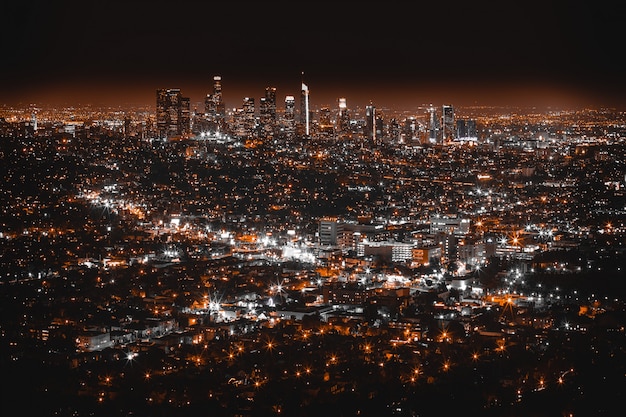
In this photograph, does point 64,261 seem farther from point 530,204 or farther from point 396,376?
point 530,204

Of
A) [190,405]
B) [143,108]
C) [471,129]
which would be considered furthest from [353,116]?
Result: [190,405]

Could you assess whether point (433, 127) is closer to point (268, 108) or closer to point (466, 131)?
point (466, 131)

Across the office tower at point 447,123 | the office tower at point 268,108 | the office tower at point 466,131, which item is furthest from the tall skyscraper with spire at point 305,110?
the office tower at point 466,131

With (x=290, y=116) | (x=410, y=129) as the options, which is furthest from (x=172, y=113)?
(x=410, y=129)

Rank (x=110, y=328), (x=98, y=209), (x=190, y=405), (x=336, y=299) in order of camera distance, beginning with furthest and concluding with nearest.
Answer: (x=98, y=209), (x=336, y=299), (x=110, y=328), (x=190, y=405)

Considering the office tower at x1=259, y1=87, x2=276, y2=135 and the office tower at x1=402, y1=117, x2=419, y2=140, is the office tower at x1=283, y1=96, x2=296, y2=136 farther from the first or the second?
the office tower at x1=402, y1=117, x2=419, y2=140

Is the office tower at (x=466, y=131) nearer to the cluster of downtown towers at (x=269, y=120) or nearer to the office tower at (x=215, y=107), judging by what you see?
the cluster of downtown towers at (x=269, y=120)

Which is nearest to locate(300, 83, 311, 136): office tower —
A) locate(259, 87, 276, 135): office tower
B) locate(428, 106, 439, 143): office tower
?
locate(259, 87, 276, 135): office tower
